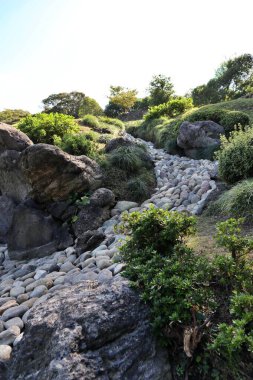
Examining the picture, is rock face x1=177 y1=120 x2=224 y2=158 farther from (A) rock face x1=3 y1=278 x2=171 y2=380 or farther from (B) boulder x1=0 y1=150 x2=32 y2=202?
(A) rock face x1=3 y1=278 x2=171 y2=380

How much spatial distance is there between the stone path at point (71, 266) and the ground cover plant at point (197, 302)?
664 millimetres

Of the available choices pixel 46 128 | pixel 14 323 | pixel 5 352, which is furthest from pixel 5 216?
pixel 5 352

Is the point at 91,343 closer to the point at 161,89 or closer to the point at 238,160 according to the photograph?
the point at 238,160

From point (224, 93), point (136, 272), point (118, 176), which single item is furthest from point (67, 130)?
point (224, 93)

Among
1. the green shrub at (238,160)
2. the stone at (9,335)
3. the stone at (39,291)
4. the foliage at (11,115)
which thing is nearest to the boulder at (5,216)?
the stone at (39,291)

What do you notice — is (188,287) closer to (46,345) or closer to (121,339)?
(121,339)

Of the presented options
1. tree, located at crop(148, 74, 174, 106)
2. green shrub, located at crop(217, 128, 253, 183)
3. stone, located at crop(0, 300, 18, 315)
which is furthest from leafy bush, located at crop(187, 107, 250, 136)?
tree, located at crop(148, 74, 174, 106)

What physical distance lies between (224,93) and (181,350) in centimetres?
2453

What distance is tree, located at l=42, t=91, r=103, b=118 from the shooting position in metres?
23.2

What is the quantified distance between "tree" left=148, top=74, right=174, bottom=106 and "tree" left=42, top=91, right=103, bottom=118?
4.80 m

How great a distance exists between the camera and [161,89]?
21312mm

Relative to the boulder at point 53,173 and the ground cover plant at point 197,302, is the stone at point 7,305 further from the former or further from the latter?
the boulder at point 53,173

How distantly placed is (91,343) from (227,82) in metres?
25.6

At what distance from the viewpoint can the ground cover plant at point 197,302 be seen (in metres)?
1.77
